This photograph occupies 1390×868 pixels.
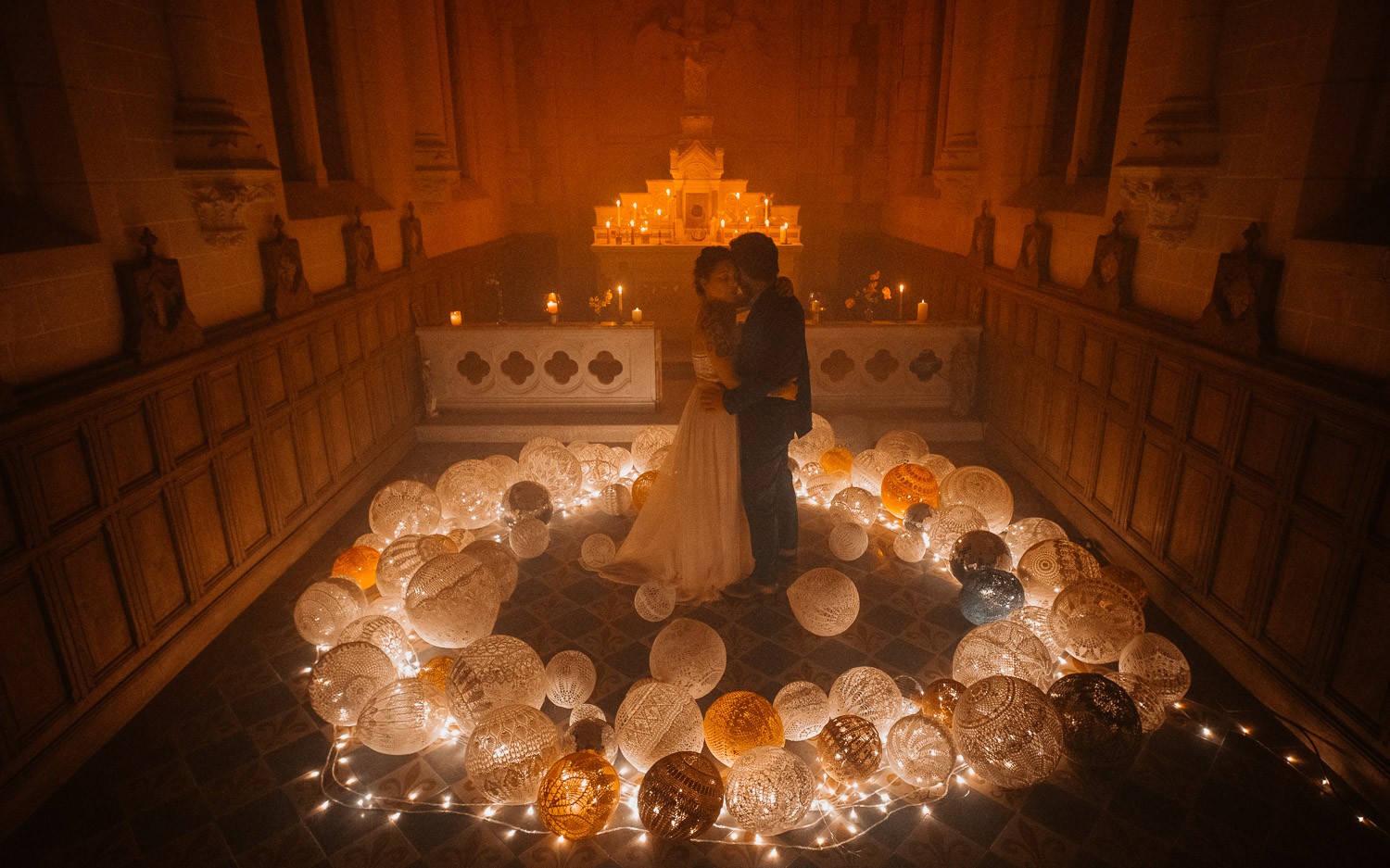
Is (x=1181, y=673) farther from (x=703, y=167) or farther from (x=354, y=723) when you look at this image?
(x=703, y=167)

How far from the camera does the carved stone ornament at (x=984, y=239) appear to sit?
25.8 feet

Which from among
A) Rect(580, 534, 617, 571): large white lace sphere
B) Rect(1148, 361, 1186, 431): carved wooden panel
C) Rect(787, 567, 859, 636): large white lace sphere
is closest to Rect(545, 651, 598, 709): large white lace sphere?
Rect(787, 567, 859, 636): large white lace sphere

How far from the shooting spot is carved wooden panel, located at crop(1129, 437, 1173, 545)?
191 inches

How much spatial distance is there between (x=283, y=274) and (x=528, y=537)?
2595mm

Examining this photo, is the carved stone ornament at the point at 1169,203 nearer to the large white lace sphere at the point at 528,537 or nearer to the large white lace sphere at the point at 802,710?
the large white lace sphere at the point at 802,710

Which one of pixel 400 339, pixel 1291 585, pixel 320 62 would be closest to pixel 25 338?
pixel 400 339

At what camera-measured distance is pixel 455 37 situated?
1058cm

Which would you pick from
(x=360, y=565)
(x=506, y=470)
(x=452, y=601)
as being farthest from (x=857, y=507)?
(x=360, y=565)

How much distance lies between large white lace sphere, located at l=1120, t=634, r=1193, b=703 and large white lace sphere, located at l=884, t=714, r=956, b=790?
109 cm

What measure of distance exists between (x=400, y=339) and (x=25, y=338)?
4.17m

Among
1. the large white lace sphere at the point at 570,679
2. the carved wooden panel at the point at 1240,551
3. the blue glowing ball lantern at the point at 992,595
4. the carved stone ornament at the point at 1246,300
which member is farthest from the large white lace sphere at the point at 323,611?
the carved stone ornament at the point at 1246,300

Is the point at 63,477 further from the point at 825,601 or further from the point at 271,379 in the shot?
the point at 825,601

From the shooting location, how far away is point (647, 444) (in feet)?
21.0

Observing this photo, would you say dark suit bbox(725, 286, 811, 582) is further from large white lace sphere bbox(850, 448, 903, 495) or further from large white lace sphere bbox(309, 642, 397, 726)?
large white lace sphere bbox(309, 642, 397, 726)
